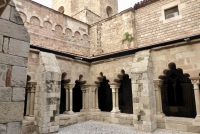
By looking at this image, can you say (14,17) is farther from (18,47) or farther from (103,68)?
(103,68)

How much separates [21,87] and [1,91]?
33cm

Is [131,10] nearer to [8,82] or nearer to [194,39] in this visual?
[194,39]

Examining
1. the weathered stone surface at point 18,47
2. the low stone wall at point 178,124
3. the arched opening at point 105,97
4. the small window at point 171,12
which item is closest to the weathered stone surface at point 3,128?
the weathered stone surface at point 18,47

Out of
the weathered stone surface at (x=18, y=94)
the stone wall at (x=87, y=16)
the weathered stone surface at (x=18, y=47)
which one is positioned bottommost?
the weathered stone surface at (x=18, y=94)

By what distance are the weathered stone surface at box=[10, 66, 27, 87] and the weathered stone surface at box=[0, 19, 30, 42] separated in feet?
1.97

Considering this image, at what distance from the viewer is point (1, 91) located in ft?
8.57

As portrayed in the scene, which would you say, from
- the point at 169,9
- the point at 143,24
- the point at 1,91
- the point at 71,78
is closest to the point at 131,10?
the point at 143,24

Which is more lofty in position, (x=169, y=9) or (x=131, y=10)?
(x=131, y=10)

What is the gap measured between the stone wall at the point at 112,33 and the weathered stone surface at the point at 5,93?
27.2 ft

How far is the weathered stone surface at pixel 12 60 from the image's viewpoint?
2674 millimetres

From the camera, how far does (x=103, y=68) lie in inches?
300

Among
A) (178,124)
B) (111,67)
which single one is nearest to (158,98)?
(178,124)

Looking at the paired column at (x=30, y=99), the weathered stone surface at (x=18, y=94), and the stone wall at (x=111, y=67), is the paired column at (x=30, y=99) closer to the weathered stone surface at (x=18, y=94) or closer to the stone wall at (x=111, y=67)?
the weathered stone surface at (x=18, y=94)

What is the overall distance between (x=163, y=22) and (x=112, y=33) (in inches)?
147
